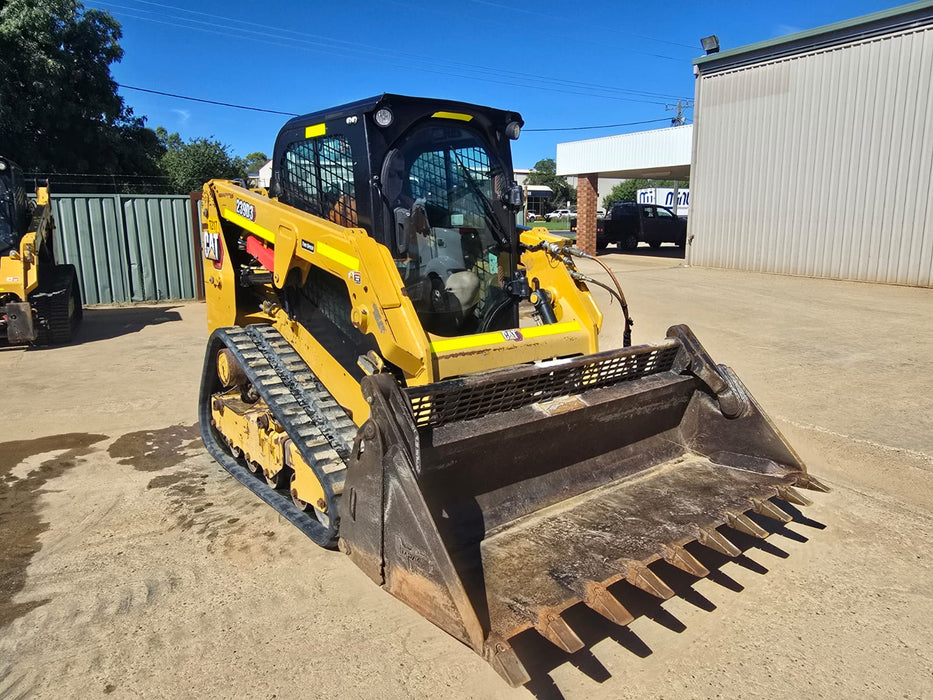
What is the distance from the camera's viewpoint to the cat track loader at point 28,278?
8.91 metres

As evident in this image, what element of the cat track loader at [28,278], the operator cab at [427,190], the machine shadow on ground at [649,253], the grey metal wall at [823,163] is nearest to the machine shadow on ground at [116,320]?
the cat track loader at [28,278]

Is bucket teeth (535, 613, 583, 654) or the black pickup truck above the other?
the black pickup truck

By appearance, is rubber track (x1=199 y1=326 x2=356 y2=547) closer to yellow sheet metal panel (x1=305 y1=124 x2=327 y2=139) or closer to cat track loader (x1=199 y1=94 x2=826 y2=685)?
cat track loader (x1=199 y1=94 x2=826 y2=685)

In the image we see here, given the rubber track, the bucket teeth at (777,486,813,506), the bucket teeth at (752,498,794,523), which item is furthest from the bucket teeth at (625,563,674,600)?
the rubber track

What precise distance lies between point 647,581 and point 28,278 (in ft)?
30.3

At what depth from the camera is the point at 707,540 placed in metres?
3.10

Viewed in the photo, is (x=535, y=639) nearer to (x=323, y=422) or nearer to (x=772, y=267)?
(x=323, y=422)

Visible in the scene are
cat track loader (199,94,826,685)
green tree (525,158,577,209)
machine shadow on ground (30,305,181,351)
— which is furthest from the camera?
green tree (525,158,577,209)

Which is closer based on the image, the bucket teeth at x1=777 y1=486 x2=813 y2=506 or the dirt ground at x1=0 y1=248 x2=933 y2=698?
the dirt ground at x1=0 y1=248 x2=933 y2=698

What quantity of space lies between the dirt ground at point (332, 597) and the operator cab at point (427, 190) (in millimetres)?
1656

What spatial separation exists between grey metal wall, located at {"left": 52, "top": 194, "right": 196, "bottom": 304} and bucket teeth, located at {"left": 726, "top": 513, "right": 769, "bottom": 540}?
12.7m

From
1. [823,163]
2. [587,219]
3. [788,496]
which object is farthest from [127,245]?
[587,219]

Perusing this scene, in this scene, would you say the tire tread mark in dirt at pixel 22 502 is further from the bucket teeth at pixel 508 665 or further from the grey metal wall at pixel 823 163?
the grey metal wall at pixel 823 163

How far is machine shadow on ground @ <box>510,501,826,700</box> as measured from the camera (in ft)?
9.11
